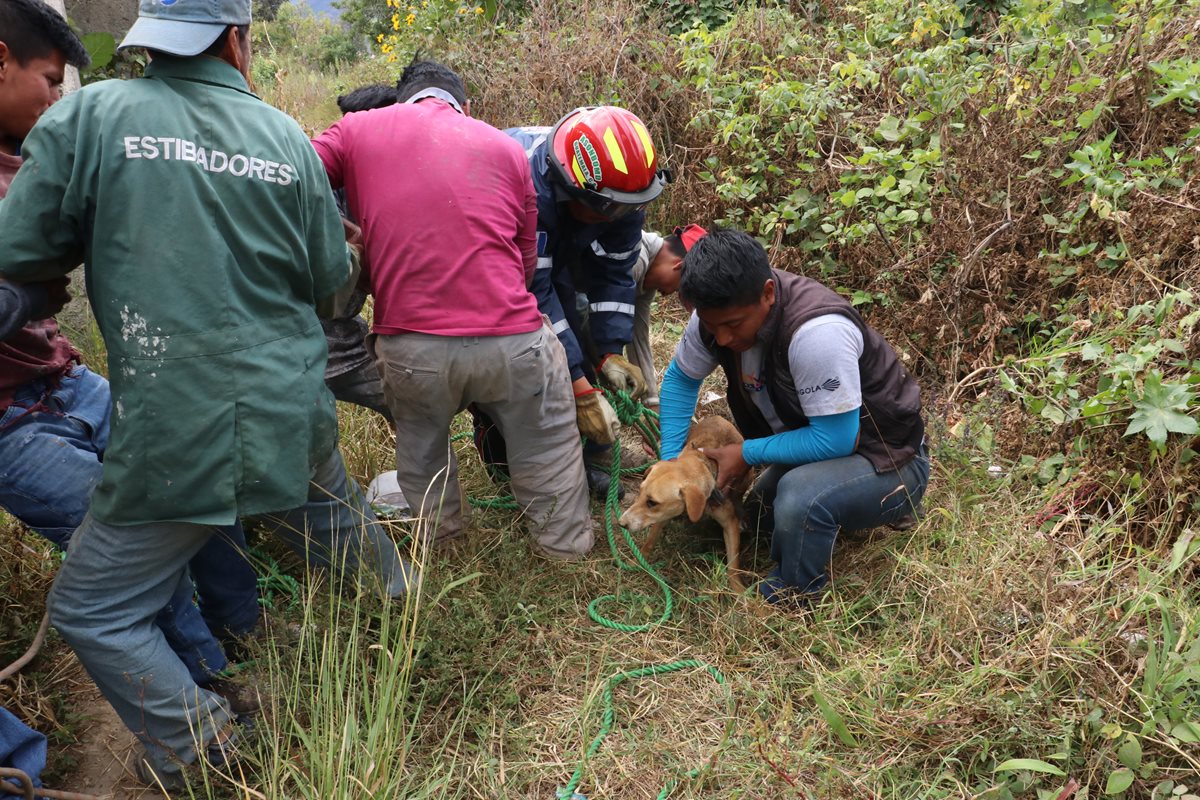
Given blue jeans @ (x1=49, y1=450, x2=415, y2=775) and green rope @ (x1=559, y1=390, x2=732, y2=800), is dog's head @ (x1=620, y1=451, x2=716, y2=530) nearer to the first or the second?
green rope @ (x1=559, y1=390, x2=732, y2=800)

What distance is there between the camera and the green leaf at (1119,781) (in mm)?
2303

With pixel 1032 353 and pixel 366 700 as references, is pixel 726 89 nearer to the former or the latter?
pixel 1032 353

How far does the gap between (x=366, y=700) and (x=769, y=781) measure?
1.21 meters

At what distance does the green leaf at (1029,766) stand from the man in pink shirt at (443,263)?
1.98m

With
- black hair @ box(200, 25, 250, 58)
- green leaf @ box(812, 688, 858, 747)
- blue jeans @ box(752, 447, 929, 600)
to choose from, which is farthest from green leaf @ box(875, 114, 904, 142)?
black hair @ box(200, 25, 250, 58)

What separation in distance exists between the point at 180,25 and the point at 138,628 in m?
1.60

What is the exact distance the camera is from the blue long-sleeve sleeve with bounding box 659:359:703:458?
3.67m

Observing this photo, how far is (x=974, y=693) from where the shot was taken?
2.66 metres

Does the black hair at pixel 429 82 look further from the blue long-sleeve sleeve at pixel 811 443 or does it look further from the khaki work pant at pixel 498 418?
the blue long-sleeve sleeve at pixel 811 443

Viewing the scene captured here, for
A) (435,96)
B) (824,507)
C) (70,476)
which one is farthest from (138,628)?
(824,507)

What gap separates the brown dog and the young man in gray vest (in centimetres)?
10

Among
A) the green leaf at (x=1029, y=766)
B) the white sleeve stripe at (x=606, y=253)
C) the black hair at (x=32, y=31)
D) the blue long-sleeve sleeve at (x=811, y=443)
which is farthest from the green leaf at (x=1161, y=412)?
the black hair at (x=32, y=31)

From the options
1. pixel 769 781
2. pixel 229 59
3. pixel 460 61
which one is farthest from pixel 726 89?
pixel 769 781

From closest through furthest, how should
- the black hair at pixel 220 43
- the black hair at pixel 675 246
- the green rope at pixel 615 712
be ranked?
the black hair at pixel 220 43 < the green rope at pixel 615 712 < the black hair at pixel 675 246
